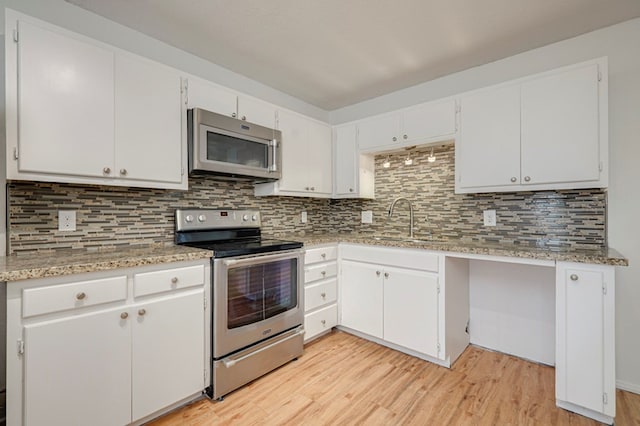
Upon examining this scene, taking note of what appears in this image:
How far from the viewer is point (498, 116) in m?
→ 2.20

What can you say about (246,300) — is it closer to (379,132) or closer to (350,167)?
(350,167)

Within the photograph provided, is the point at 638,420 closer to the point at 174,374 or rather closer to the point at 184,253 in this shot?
the point at 174,374

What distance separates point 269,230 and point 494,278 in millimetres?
2053

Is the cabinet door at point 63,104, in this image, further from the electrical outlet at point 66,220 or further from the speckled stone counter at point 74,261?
the speckled stone counter at point 74,261

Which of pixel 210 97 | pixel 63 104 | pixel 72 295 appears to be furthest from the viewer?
pixel 210 97

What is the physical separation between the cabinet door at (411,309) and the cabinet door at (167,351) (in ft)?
4.75

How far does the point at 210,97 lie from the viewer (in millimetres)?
2197

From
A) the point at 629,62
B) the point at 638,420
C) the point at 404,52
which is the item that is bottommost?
the point at 638,420

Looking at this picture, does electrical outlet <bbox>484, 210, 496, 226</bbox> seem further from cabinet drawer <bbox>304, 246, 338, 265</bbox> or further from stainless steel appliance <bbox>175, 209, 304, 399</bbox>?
stainless steel appliance <bbox>175, 209, 304, 399</bbox>

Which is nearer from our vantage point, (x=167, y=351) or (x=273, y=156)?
(x=167, y=351)

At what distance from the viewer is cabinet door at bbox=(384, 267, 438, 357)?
7.36 feet

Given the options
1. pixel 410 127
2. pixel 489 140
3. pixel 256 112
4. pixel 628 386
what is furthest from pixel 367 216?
pixel 628 386

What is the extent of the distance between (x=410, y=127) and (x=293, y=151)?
3.55 ft

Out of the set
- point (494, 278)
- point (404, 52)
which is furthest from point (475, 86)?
point (494, 278)
